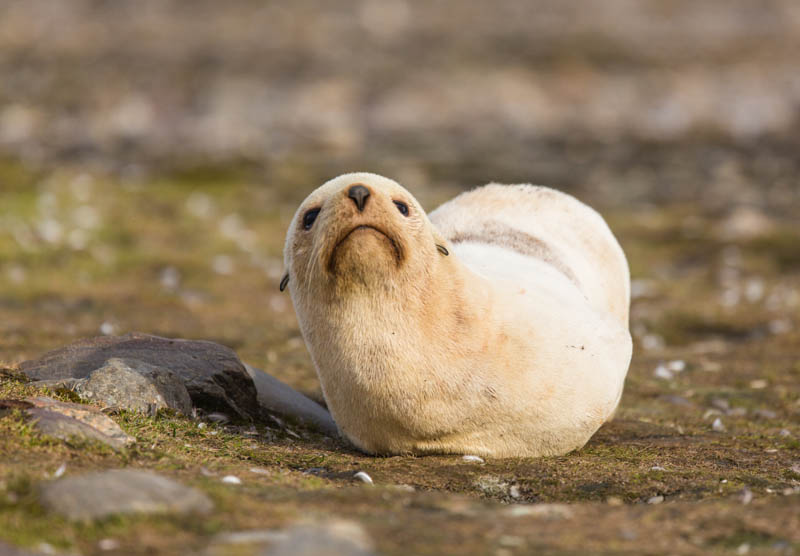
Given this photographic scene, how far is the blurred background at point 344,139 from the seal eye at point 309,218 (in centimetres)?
393

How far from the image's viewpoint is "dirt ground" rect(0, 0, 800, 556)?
17.9ft

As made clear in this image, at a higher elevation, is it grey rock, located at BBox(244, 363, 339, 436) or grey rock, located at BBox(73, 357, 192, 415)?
grey rock, located at BBox(73, 357, 192, 415)

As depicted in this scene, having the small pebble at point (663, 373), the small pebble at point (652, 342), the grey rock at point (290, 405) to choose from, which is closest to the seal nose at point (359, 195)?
the grey rock at point (290, 405)

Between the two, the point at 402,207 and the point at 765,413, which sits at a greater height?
the point at 402,207

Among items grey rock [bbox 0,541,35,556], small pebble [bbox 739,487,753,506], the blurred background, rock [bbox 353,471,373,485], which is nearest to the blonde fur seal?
rock [bbox 353,471,373,485]

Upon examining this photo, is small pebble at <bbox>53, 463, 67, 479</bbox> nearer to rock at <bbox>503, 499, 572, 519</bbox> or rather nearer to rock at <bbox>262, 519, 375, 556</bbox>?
rock at <bbox>262, 519, 375, 556</bbox>

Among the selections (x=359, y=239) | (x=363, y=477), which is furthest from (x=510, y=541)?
(x=359, y=239)

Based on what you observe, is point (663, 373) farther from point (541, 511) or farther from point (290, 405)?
point (541, 511)

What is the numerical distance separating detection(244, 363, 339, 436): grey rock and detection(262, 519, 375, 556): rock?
3.72 meters

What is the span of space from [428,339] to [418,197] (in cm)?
1536

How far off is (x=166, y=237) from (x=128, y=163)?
8.91 m

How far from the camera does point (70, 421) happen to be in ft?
20.5

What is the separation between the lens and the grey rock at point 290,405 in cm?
839

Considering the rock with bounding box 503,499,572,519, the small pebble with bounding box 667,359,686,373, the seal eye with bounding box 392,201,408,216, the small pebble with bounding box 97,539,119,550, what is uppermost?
the seal eye with bounding box 392,201,408,216
